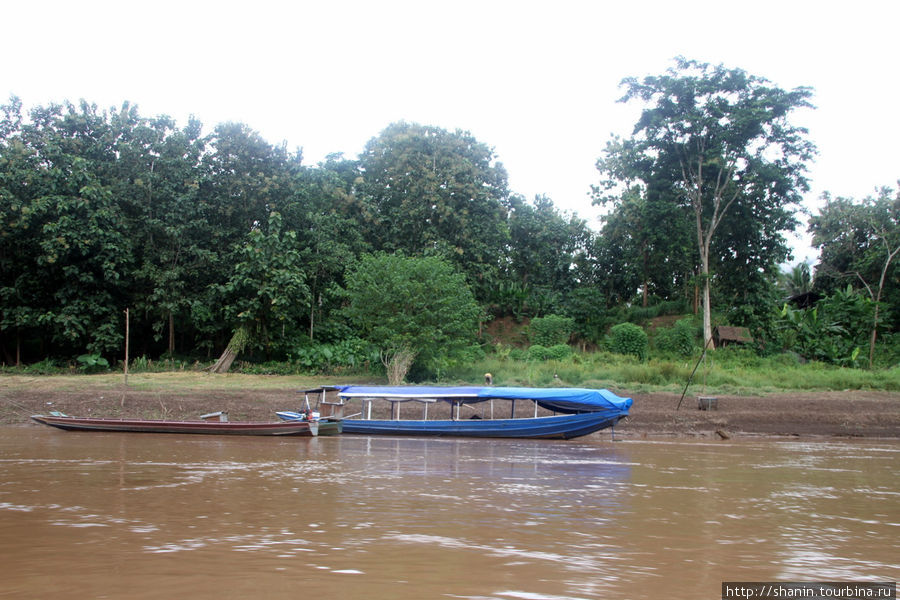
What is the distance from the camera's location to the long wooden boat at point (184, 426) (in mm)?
16875

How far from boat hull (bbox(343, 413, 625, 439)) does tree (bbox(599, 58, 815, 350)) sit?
17.0 metres

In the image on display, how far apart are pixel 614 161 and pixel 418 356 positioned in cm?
1720

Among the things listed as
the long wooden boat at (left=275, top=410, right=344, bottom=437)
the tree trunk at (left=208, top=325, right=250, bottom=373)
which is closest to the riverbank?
A: the long wooden boat at (left=275, top=410, right=344, bottom=437)

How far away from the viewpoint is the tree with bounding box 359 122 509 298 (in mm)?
33594

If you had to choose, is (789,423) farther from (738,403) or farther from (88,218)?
(88,218)

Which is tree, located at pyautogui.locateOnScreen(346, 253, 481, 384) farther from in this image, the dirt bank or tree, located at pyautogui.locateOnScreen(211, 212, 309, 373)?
the dirt bank

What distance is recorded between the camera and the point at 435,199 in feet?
110

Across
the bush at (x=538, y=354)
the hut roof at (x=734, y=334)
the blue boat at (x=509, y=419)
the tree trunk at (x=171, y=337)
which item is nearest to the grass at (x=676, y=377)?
the bush at (x=538, y=354)

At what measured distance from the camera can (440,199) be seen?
33562mm

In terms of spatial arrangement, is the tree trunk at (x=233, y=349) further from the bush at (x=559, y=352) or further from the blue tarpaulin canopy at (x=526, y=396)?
the bush at (x=559, y=352)

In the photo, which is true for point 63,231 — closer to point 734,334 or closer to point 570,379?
point 570,379

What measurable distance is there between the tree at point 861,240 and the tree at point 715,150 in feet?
17.8

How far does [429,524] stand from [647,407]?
14.5m

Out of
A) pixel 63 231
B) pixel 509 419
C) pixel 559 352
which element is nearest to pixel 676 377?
pixel 559 352
